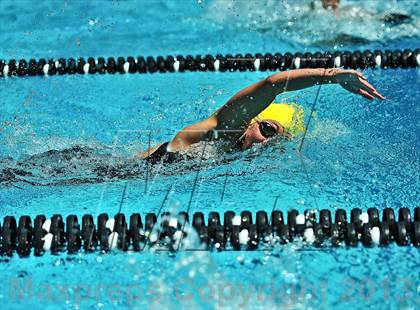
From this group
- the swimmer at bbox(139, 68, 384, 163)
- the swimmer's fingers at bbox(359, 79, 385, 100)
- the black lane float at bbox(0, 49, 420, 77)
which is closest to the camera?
the swimmer's fingers at bbox(359, 79, 385, 100)

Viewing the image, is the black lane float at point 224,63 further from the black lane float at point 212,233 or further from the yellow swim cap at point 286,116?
the black lane float at point 212,233

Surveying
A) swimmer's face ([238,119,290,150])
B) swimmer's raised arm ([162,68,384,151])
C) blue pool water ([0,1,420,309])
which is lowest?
blue pool water ([0,1,420,309])

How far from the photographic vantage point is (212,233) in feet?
8.52

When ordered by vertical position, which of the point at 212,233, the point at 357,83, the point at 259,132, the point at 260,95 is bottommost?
the point at 212,233

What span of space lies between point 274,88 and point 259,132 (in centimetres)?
23

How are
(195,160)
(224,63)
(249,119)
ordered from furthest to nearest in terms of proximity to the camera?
(224,63) < (195,160) < (249,119)

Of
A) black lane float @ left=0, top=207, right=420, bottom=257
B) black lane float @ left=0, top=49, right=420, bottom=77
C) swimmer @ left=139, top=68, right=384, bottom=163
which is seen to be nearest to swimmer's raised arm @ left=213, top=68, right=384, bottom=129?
swimmer @ left=139, top=68, right=384, bottom=163

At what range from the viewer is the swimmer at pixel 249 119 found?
301cm

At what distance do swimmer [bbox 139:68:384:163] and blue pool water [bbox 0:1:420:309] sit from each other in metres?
0.08

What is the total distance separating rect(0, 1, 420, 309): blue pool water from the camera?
8.34 ft

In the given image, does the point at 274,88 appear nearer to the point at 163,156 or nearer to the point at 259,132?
the point at 259,132

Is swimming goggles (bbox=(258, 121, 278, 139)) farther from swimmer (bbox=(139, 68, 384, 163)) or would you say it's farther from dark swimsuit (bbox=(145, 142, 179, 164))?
dark swimsuit (bbox=(145, 142, 179, 164))

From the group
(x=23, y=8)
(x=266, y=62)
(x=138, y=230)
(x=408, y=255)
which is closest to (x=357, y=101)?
(x=266, y=62)

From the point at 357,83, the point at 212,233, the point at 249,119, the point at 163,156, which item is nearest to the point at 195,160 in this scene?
the point at 163,156
